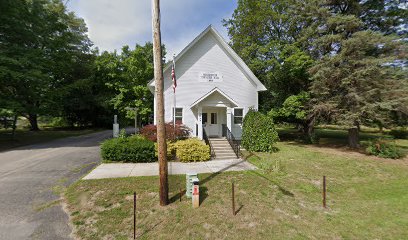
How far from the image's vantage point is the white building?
14805 millimetres

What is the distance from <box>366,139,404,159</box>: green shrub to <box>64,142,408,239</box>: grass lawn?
3930 mm

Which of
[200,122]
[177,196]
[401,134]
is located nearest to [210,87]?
[200,122]

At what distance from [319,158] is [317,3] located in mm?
12653

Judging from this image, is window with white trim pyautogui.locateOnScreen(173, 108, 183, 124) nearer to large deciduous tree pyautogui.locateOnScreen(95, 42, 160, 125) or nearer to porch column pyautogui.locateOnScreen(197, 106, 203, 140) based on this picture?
porch column pyautogui.locateOnScreen(197, 106, 203, 140)

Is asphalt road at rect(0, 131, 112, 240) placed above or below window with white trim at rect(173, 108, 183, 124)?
below

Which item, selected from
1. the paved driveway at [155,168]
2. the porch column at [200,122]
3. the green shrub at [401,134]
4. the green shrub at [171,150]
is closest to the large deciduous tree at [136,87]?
the porch column at [200,122]

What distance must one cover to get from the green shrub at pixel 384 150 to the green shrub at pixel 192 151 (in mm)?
11976

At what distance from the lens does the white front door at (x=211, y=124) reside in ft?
51.8

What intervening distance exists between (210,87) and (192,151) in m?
6.51

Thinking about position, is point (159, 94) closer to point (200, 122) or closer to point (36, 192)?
point (36, 192)

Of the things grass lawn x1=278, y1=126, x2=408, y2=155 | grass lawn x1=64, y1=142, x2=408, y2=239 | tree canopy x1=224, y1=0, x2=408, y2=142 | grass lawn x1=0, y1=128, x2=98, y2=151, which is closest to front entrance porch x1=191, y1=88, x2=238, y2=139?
tree canopy x1=224, y1=0, x2=408, y2=142

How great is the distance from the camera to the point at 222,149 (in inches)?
518

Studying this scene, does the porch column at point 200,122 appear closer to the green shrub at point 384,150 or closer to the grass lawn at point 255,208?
the grass lawn at point 255,208

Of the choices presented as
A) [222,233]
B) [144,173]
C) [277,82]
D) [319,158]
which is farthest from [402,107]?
[144,173]
